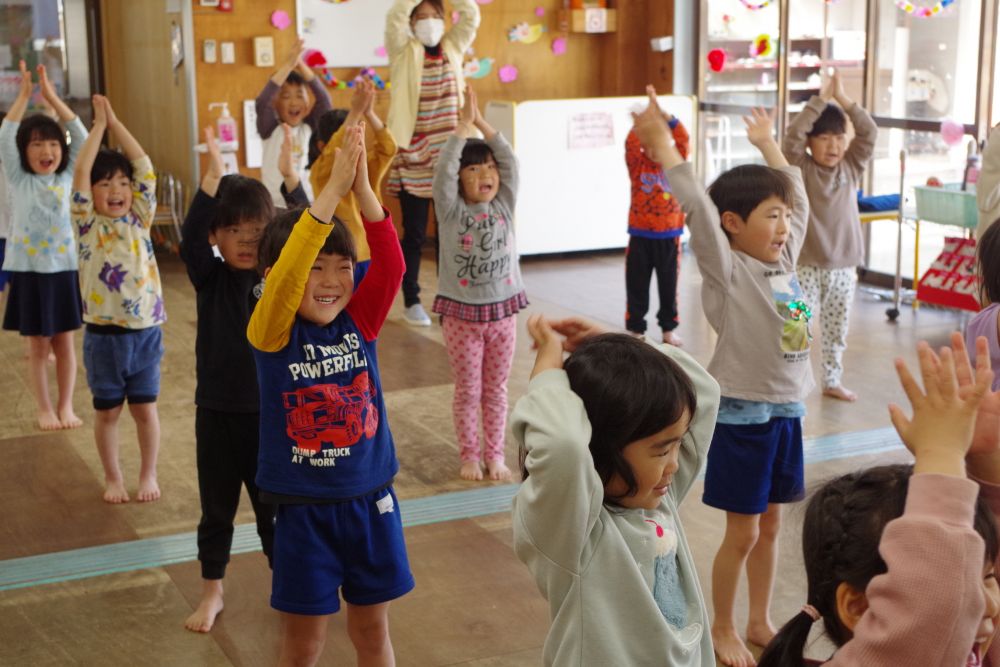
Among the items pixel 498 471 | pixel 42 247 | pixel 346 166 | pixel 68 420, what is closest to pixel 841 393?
pixel 498 471

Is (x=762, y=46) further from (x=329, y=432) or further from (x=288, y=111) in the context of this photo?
(x=329, y=432)

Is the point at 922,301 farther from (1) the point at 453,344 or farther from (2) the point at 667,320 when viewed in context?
(1) the point at 453,344

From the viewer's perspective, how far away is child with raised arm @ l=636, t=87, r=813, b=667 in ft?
10.1

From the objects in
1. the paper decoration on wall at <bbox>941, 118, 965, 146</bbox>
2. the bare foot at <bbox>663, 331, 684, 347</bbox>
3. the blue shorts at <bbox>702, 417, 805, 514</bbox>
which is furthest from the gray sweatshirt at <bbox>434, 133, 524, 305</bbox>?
the paper decoration on wall at <bbox>941, 118, 965, 146</bbox>

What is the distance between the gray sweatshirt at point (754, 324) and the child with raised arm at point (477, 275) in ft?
4.57

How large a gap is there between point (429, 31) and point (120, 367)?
12.4 ft

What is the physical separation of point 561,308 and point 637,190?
1221 millimetres

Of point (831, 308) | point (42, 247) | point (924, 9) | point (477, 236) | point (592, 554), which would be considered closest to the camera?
point (592, 554)

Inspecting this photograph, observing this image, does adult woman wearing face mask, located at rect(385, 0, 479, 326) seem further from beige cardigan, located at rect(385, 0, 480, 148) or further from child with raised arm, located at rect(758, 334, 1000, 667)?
→ child with raised arm, located at rect(758, 334, 1000, 667)

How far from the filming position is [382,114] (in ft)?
29.5

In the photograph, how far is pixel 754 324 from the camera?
3113mm

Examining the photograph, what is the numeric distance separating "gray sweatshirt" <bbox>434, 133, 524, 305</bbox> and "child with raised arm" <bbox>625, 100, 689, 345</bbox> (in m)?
2.10

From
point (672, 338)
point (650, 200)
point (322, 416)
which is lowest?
point (672, 338)

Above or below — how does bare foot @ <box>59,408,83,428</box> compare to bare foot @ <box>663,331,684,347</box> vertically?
below
